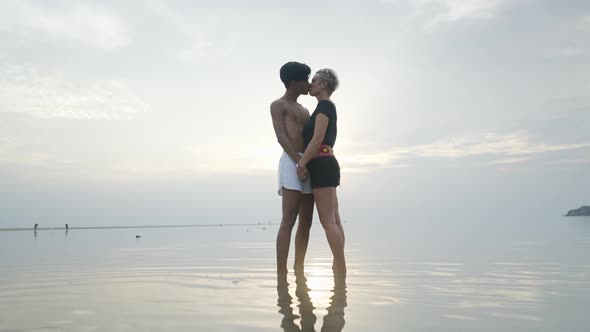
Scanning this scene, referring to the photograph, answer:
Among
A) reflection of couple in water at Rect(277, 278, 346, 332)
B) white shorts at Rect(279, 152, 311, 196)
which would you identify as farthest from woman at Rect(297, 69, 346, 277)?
reflection of couple in water at Rect(277, 278, 346, 332)

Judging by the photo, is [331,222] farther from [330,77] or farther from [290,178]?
[330,77]

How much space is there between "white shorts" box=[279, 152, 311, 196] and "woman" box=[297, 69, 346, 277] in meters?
0.15

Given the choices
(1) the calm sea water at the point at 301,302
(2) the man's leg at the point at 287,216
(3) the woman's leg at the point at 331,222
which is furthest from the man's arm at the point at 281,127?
(1) the calm sea water at the point at 301,302

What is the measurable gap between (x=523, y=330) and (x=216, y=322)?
1888 millimetres

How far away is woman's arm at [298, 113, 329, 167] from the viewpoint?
16.2 ft

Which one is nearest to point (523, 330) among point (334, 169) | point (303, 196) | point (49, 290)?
point (334, 169)

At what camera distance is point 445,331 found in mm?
2584

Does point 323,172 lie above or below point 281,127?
below

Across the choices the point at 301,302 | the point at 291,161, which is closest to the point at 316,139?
the point at 291,161

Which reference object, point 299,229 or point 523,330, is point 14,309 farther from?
point 523,330

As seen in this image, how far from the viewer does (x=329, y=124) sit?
5.16 m

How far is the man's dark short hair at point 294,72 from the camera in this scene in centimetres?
551

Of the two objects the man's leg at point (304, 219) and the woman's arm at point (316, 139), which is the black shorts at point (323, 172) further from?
the man's leg at point (304, 219)

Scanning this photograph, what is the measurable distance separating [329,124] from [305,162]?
0.56m
